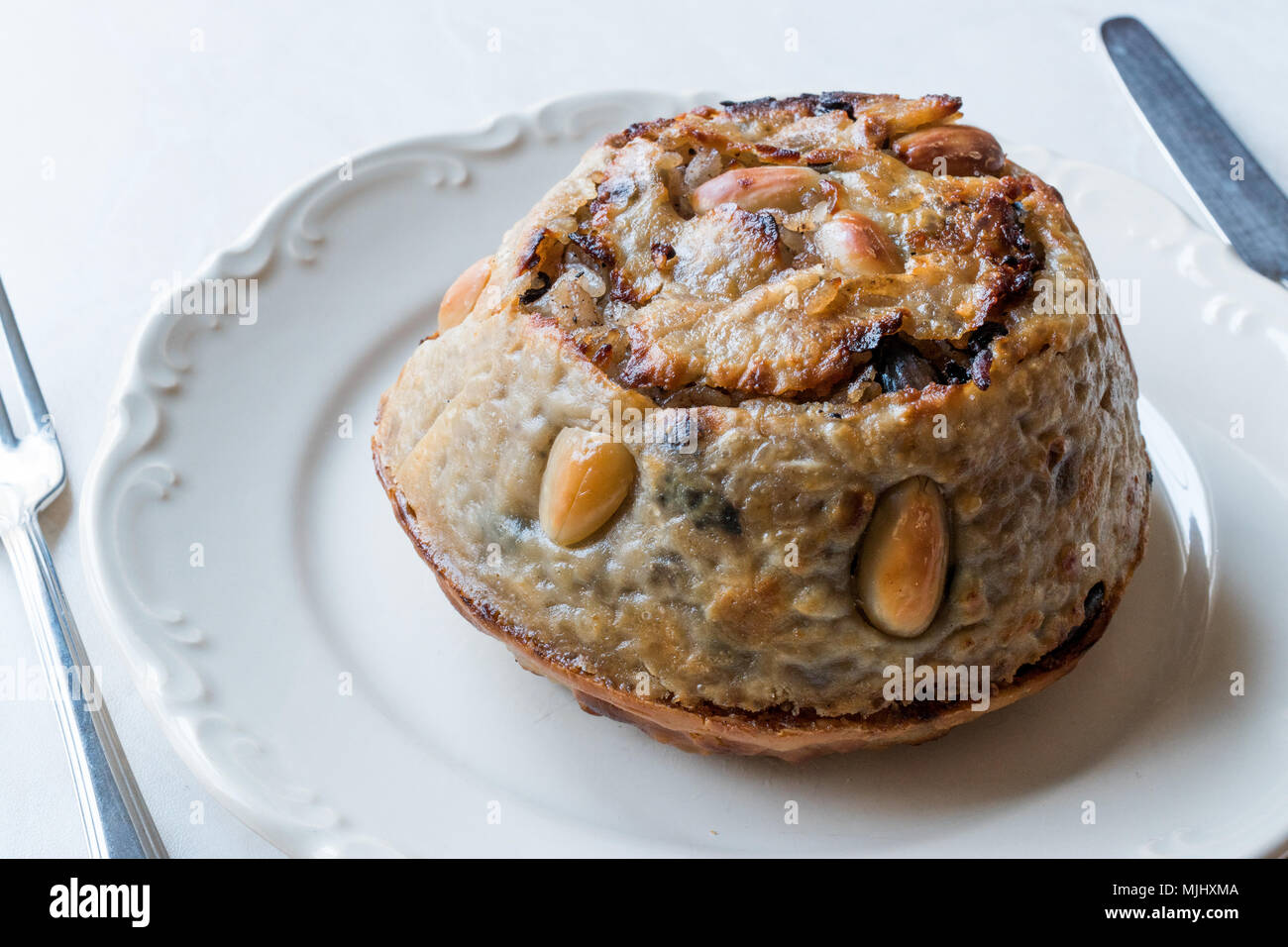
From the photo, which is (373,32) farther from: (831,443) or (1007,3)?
Answer: (831,443)

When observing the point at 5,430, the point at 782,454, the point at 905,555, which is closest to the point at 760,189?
the point at 782,454

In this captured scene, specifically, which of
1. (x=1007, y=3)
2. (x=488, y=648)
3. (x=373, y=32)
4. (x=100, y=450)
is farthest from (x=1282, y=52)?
(x=100, y=450)

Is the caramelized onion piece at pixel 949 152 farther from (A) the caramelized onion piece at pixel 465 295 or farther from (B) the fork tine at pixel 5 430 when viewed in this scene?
(B) the fork tine at pixel 5 430

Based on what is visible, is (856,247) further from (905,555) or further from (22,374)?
(22,374)

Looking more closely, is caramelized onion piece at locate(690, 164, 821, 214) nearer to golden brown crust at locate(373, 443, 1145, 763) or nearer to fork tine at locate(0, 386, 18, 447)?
golden brown crust at locate(373, 443, 1145, 763)

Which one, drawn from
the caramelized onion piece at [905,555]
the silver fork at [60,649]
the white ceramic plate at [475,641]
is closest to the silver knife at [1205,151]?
the white ceramic plate at [475,641]

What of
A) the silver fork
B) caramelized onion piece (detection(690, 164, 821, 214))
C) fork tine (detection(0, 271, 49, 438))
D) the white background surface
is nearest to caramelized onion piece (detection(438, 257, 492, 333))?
caramelized onion piece (detection(690, 164, 821, 214))
